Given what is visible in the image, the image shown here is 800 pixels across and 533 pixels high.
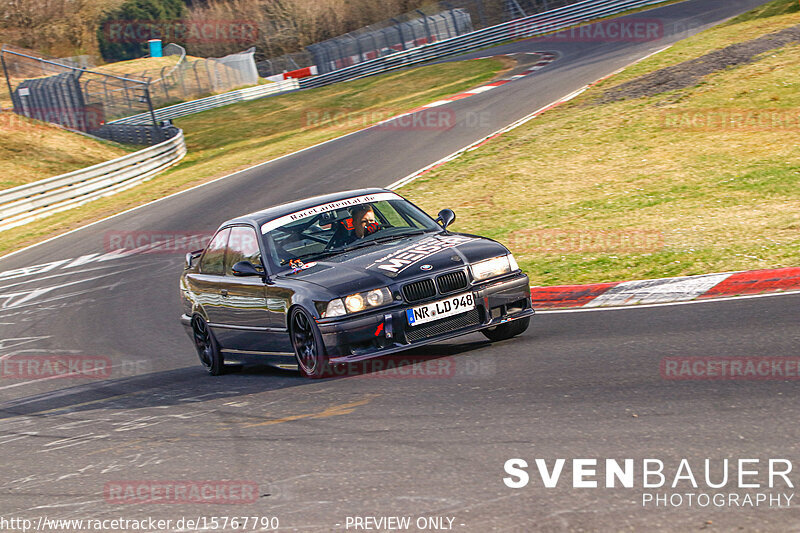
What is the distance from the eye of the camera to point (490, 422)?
18.4 ft

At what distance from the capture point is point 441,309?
7.35m

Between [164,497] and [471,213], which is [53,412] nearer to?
[164,497]

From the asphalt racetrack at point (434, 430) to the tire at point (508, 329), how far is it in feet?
0.55

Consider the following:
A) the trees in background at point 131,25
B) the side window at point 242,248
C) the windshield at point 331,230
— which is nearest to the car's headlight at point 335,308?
the windshield at point 331,230

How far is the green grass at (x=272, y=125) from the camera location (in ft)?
83.4

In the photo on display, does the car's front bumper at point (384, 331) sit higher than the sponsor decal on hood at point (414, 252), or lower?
lower

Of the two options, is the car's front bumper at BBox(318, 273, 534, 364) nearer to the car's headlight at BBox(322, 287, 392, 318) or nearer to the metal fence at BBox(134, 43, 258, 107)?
the car's headlight at BBox(322, 287, 392, 318)

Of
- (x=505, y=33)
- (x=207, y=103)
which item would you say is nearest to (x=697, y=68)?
(x=505, y=33)

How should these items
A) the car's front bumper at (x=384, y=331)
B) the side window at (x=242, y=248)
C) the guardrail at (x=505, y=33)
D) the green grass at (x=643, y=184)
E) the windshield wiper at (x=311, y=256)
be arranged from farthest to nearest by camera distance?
the guardrail at (x=505, y=33) < the green grass at (x=643, y=184) < the side window at (x=242, y=248) < the windshield wiper at (x=311, y=256) < the car's front bumper at (x=384, y=331)

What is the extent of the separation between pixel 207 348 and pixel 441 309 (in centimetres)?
300

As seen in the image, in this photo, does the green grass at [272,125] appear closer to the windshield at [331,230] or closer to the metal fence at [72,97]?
the metal fence at [72,97]

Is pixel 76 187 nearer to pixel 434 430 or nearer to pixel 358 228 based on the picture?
pixel 358 228

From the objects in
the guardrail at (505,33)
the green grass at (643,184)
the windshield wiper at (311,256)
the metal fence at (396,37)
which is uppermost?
the metal fence at (396,37)

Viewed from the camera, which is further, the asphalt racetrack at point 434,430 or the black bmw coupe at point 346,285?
the black bmw coupe at point 346,285
